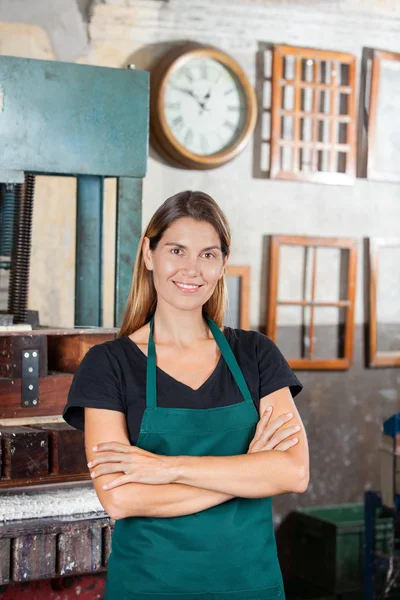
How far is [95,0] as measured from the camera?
168 inches

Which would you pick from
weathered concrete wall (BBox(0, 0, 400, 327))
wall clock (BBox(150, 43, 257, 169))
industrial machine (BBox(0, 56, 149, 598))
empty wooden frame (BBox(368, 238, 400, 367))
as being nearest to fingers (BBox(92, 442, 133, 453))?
industrial machine (BBox(0, 56, 149, 598))

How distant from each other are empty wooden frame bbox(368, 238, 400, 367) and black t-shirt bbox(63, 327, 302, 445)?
3.22 m

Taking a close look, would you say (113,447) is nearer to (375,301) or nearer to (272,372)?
(272,372)

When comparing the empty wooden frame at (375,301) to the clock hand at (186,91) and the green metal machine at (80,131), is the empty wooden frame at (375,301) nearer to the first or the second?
the clock hand at (186,91)

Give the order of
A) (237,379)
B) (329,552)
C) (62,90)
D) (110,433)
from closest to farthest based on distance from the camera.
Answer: (110,433) → (237,379) → (62,90) → (329,552)

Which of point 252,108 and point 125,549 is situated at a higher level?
point 252,108

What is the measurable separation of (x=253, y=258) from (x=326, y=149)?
0.75m

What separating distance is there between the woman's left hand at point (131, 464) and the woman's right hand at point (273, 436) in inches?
7.9

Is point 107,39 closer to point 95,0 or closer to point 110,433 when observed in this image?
point 95,0

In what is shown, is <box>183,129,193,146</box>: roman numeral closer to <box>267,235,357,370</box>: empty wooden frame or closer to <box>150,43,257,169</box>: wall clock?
<box>150,43,257,169</box>: wall clock

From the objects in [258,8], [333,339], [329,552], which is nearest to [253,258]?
[333,339]

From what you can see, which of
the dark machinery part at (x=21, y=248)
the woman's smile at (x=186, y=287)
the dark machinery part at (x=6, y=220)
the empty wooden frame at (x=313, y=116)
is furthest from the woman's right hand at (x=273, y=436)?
the empty wooden frame at (x=313, y=116)

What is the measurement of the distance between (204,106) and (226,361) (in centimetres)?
286

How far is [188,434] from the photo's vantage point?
1.71 m
